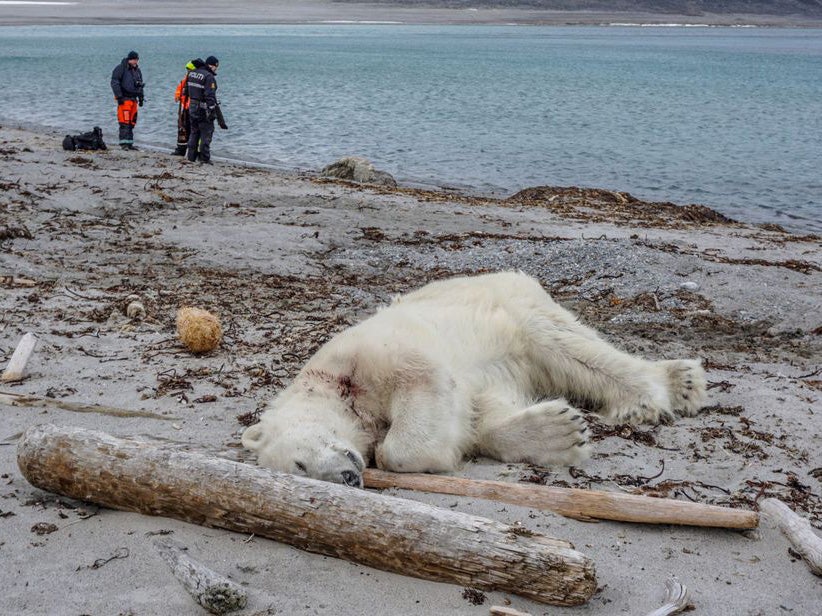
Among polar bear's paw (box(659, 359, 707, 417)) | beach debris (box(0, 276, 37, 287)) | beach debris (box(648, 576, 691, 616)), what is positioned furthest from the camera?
beach debris (box(0, 276, 37, 287))

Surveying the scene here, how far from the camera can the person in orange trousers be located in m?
18.5

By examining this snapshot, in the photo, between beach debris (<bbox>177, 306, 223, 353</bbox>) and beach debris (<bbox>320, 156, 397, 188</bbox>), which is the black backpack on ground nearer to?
beach debris (<bbox>320, 156, 397, 188</bbox>)

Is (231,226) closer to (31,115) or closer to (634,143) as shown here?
(634,143)

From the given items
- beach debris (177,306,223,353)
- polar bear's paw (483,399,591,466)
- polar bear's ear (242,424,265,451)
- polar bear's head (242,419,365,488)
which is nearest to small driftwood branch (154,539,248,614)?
polar bear's head (242,419,365,488)

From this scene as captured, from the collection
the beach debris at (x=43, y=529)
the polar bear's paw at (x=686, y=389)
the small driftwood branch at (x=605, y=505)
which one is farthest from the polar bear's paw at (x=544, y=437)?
the beach debris at (x=43, y=529)

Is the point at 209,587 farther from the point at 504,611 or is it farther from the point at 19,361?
the point at 19,361

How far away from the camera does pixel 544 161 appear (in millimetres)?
Answer: 27156

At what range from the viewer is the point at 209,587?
2.92 metres

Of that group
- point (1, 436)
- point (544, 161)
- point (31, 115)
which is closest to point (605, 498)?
point (1, 436)

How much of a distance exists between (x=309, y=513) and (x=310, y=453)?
43 centimetres

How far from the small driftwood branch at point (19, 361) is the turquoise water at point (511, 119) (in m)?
16.1

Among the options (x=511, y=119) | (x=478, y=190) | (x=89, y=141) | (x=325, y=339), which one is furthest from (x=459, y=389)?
(x=511, y=119)

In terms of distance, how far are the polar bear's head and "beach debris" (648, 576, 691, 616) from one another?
1.30m

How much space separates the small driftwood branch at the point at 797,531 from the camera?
3.28 meters
